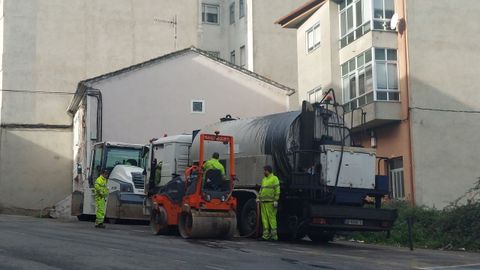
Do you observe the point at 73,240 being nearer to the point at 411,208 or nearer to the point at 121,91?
the point at 411,208

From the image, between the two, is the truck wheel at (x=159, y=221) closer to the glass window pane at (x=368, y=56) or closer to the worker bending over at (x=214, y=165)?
the worker bending over at (x=214, y=165)

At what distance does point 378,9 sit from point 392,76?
2.73 meters

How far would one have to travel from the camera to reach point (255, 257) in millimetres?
12711

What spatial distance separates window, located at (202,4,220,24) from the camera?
46031 millimetres

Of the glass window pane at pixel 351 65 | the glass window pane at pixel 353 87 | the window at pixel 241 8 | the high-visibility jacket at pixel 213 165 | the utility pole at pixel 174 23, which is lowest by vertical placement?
the high-visibility jacket at pixel 213 165

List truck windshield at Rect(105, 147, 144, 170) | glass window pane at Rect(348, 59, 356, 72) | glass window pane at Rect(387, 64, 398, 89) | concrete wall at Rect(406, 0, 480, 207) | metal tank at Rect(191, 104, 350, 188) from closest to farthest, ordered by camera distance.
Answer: metal tank at Rect(191, 104, 350, 188)
concrete wall at Rect(406, 0, 480, 207)
truck windshield at Rect(105, 147, 144, 170)
glass window pane at Rect(387, 64, 398, 89)
glass window pane at Rect(348, 59, 356, 72)

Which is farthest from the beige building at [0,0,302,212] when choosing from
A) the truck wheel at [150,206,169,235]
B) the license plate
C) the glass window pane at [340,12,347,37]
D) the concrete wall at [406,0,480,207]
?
the license plate

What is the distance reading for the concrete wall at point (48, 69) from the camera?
3853cm

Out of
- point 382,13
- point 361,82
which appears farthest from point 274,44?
point 382,13

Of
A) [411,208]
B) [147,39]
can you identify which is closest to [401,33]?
[411,208]

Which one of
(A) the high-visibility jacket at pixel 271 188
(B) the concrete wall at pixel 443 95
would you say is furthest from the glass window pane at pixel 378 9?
(A) the high-visibility jacket at pixel 271 188

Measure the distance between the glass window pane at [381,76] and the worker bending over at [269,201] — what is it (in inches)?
442

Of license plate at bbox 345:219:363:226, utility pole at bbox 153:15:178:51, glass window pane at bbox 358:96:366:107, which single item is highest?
utility pole at bbox 153:15:178:51

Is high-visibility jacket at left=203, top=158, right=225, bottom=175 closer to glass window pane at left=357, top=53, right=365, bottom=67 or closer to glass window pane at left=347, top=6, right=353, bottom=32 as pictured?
glass window pane at left=357, top=53, right=365, bottom=67
